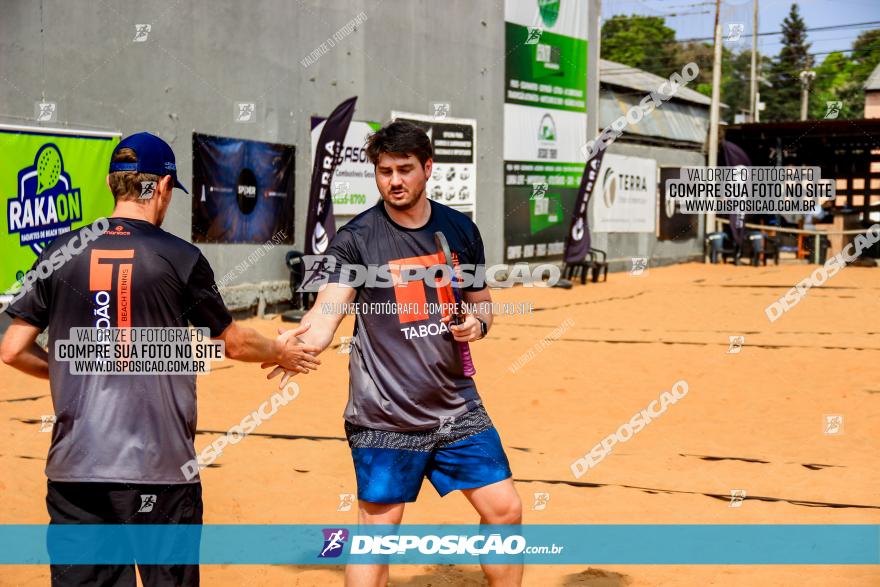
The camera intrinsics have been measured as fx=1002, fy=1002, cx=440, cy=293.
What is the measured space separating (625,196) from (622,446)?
20696mm

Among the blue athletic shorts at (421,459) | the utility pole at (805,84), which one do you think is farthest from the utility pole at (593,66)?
the blue athletic shorts at (421,459)

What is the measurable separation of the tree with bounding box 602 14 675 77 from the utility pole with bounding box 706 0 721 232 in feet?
160

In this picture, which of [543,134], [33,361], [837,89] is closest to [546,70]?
[543,134]

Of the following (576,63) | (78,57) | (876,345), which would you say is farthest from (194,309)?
(576,63)

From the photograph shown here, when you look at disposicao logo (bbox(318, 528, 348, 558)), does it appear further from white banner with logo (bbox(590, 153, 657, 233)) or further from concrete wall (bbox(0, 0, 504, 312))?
white banner with logo (bbox(590, 153, 657, 233))

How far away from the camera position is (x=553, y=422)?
9.24 m

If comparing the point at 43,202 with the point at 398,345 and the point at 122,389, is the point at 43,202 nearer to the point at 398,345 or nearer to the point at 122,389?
the point at 398,345

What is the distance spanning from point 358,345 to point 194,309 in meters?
0.80

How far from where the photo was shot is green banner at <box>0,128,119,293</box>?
466 inches

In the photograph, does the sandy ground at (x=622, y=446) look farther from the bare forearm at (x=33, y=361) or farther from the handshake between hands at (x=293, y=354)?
the bare forearm at (x=33, y=361)

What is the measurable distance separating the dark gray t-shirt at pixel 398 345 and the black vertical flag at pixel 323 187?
11.7 meters

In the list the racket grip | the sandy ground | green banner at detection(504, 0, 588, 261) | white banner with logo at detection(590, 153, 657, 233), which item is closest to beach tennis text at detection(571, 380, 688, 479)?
the sandy ground

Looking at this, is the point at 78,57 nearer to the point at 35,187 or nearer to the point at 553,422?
the point at 35,187

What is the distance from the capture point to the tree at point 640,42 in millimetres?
80250
